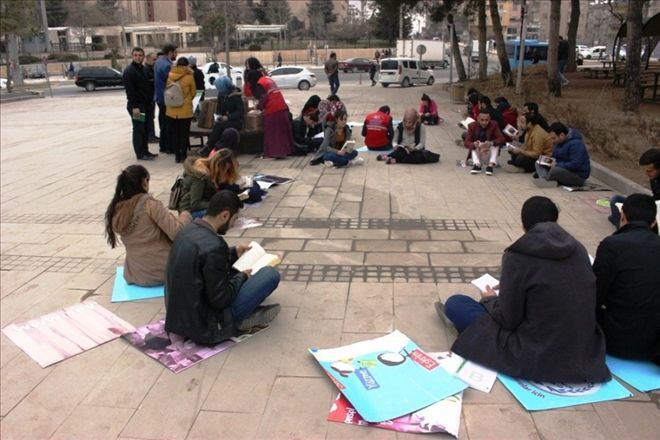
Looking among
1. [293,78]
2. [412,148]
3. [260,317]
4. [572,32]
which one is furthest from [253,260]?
[293,78]

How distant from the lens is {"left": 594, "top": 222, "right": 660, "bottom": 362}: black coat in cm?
320

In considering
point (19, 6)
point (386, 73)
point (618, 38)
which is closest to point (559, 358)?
point (618, 38)

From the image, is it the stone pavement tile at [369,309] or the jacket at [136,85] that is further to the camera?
the jacket at [136,85]

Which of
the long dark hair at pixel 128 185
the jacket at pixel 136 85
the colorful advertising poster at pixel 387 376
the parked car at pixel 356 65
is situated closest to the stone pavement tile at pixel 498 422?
the colorful advertising poster at pixel 387 376

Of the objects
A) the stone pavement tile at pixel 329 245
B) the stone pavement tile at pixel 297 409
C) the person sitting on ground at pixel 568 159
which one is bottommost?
the stone pavement tile at pixel 297 409

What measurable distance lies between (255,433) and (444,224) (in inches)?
152

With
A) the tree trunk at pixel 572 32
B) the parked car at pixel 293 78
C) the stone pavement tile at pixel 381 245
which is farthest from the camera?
the parked car at pixel 293 78

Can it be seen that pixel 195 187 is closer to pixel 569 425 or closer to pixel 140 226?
pixel 140 226

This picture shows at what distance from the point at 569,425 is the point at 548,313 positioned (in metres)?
0.58

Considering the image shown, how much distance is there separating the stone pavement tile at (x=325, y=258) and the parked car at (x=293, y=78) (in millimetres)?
24085

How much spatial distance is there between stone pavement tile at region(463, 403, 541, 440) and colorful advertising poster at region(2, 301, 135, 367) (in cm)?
248

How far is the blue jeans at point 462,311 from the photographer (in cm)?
368

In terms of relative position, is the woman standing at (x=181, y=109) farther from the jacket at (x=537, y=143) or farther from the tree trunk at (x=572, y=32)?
the tree trunk at (x=572, y=32)

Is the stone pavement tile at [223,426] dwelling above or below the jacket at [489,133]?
below
